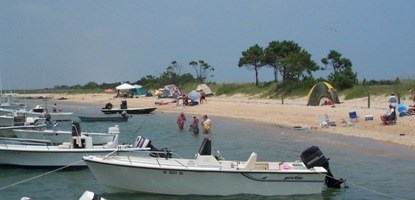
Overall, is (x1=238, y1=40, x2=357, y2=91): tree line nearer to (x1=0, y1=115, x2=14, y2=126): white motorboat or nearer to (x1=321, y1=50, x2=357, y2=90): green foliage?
(x1=321, y1=50, x2=357, y2=90): green foliage

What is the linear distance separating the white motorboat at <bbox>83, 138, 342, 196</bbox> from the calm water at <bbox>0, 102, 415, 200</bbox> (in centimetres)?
23

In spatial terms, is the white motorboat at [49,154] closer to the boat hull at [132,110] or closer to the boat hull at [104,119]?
the boat hull at [104,119]

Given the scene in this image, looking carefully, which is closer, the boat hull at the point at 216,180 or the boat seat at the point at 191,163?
the boat hull at the point at 216,180

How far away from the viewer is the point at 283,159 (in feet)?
78.5

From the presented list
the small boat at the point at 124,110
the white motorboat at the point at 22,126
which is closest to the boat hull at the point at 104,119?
the small boat at the point at 124,110

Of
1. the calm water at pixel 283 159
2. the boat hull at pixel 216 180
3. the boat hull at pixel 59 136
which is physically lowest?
the calm water at pixel 283 159

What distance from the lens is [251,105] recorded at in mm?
58188

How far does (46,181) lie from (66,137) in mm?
7944

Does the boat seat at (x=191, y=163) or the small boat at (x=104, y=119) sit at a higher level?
the boat seat at (x=191, y=163)

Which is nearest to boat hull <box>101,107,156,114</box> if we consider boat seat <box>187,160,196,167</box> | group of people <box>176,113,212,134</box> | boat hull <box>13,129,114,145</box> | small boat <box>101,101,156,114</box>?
small boat <box>101,101,156,114</box>

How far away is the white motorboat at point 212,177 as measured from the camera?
51.3 ft

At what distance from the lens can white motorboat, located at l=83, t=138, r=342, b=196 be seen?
15633 millimetres

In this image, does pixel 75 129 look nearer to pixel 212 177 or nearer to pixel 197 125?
pixel 212 177

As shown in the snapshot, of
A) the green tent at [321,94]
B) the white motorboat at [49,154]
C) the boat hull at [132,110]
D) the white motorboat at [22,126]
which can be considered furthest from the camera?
the boat hull at [132,110]
